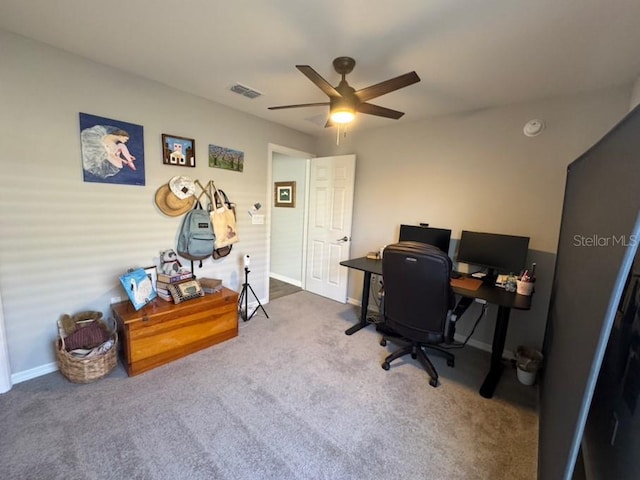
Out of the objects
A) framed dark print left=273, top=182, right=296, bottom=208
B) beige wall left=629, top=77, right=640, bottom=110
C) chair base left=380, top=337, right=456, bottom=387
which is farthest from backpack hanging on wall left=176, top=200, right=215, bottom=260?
beige wall left=629, top=77, right=640, bottom=110

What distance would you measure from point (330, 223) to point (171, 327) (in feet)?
7.66

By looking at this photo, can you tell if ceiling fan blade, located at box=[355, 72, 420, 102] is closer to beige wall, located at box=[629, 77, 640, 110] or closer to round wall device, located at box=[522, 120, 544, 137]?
round wall device, located at box=[522, 120, 544, 137]

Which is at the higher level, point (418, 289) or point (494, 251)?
point (494, 251)

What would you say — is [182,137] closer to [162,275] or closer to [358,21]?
[162,275]

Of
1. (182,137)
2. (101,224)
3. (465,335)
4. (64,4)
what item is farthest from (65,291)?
(465,335)

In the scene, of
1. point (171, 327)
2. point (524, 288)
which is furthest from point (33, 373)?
point (524, 288)

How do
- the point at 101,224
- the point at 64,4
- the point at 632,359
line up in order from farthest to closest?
the point at 101,224 < the point at 64,4 < the point at 632,359

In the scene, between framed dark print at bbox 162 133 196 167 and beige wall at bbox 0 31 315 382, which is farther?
framed dark print at bbox 162 133 196 167

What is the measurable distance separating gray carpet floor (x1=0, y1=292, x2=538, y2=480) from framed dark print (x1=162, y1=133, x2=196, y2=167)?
1.83 metres

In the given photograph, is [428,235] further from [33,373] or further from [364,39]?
[33,373]

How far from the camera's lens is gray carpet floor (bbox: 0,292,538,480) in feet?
4.77

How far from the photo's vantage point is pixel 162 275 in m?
2.52

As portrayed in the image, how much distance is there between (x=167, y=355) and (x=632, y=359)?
9.32 feet

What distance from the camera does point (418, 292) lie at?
204 cm
